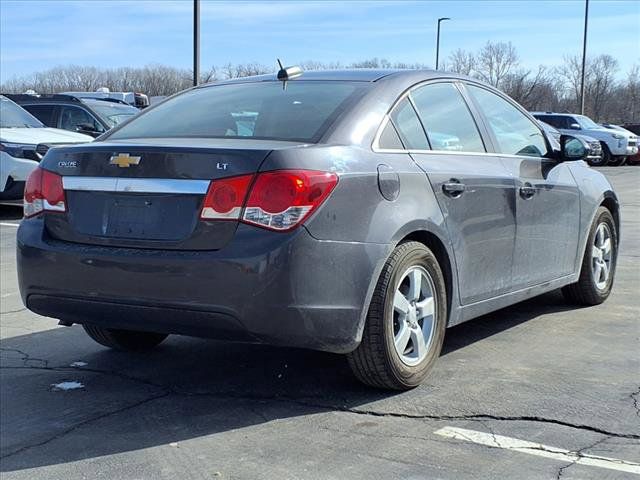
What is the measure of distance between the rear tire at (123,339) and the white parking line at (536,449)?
6.45ft

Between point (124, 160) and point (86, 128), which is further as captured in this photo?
point (86, 128)

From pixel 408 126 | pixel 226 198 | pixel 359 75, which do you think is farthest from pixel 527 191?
pixel 226 198

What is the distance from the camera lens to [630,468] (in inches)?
128

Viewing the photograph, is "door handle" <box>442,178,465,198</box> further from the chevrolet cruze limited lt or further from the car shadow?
the car shadow

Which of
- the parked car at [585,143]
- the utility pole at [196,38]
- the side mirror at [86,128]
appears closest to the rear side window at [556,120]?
the parked car at [585,143]

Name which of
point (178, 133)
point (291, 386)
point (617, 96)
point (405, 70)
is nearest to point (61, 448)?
point (291, 386)

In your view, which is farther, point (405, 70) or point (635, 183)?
point (635, 183)

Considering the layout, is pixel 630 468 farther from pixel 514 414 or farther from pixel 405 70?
pixel 405 70

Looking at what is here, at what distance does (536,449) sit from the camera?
3.46 m

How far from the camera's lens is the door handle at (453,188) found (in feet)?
14.3

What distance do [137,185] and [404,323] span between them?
1418 millimetres

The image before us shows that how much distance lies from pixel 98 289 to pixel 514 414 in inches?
77.4

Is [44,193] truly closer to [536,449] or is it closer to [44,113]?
[536,449]

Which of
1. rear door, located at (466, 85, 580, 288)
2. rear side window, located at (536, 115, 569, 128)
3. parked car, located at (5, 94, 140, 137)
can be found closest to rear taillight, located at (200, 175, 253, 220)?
rear door, located at (466, 85, 580, 288)
